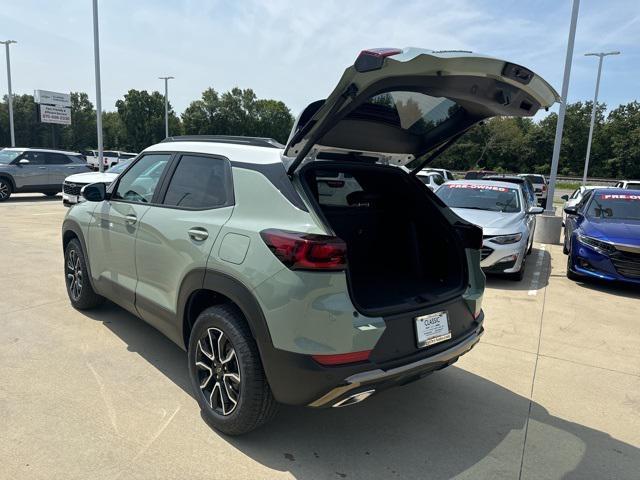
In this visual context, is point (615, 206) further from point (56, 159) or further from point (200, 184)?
point (56, 159)

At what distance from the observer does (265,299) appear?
2334mm

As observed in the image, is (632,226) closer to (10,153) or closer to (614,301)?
(614,301)

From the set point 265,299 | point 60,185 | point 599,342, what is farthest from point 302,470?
point 60,185

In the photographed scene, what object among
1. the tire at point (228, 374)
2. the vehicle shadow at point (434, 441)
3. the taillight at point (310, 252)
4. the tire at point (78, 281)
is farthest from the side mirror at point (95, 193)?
the taillight at point (310, 252)

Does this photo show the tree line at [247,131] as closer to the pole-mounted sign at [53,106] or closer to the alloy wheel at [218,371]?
the pole-mounted sign at [53,106]

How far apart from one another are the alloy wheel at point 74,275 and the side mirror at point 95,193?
86 centimetres

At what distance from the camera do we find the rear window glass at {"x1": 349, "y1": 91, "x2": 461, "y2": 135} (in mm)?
2727

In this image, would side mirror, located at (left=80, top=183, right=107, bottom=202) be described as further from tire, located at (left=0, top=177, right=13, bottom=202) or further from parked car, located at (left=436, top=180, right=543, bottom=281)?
tire, located at (left=0, top=177, right=13, bottom=202)

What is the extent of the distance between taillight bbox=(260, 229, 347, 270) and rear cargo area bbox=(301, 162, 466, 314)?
700mm

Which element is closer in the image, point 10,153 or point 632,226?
point 632,226

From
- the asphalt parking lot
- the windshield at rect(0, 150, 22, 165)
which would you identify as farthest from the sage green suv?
the windshield at rect(0, 150, 22, 165)

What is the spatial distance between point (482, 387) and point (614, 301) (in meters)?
3.64

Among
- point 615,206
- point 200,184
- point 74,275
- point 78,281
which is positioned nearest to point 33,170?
point 74,275

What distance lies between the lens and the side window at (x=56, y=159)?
16016mm
